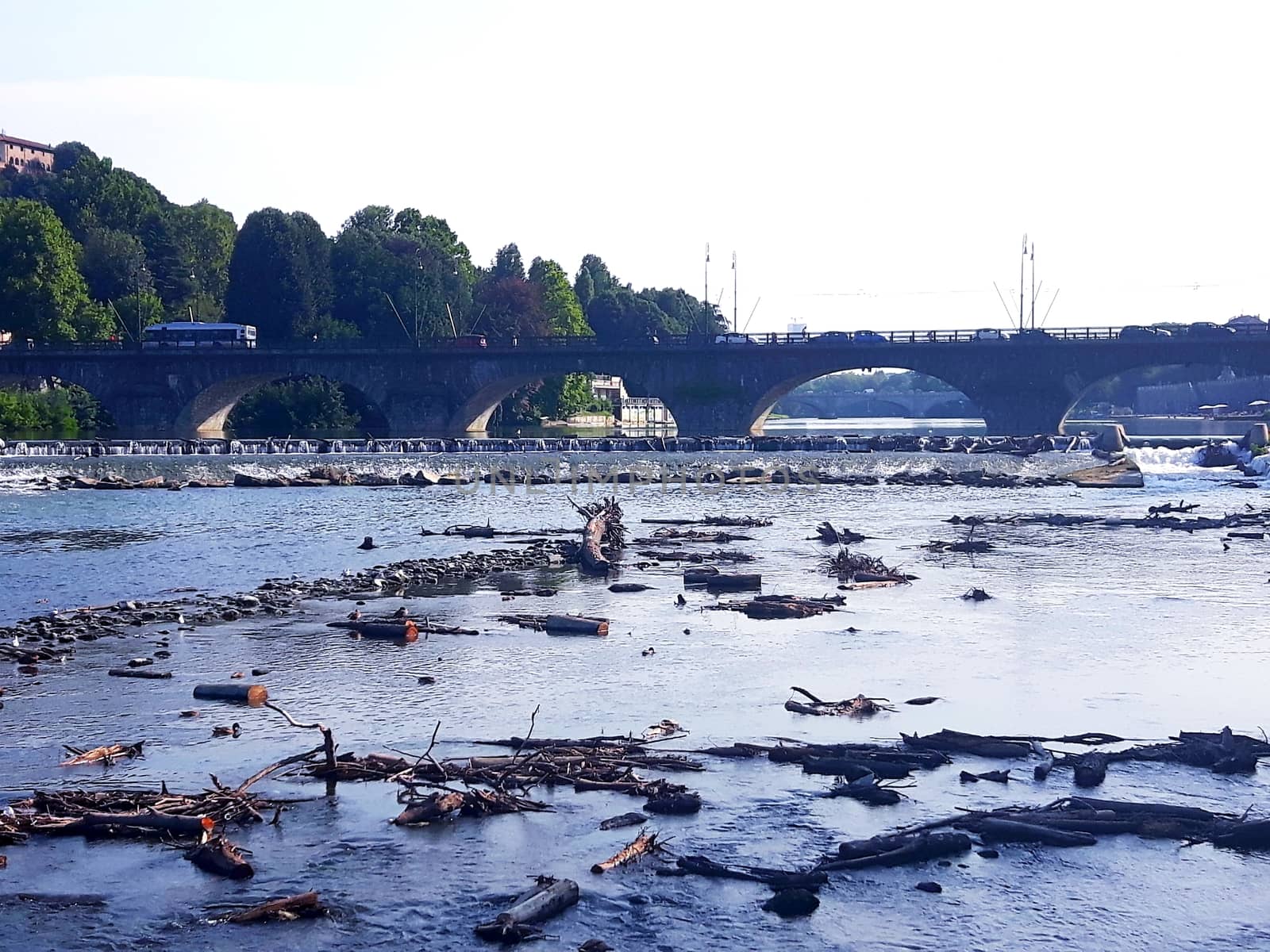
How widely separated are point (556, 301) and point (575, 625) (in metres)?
132

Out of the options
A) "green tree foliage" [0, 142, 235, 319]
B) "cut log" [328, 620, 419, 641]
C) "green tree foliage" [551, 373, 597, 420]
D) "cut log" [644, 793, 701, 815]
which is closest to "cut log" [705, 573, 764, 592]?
"cut log" [328, 620, 419, 641]

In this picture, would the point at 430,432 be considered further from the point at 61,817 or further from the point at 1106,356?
the point at 61,817

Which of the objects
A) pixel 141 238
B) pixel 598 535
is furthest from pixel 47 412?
pixel 598 535

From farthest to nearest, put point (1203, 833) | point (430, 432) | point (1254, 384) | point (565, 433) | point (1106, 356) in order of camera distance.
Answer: point (1254, 384) → point (565, 433) → point (430, 432) → point (1106, 356) → point (1203, 833)

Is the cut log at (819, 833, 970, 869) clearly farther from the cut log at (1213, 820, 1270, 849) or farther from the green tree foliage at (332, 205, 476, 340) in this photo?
the green tree foliage at (332, 205, 476, 340)

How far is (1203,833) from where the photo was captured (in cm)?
1432

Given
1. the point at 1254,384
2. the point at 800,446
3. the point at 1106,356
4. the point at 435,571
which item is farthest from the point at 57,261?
the point at 1254,384

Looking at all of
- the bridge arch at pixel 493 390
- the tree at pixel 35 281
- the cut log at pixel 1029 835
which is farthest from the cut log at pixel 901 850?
the tree at pixel 35 281

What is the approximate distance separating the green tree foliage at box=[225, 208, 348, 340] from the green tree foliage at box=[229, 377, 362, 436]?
9793 millimetres

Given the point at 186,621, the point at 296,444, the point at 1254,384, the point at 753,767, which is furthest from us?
the point at 1254,384

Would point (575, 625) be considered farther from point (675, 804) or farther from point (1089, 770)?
point (1089, 770)

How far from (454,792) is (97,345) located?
102m

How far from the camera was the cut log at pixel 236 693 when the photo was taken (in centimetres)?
1988

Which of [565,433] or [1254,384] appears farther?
[1254,384]
